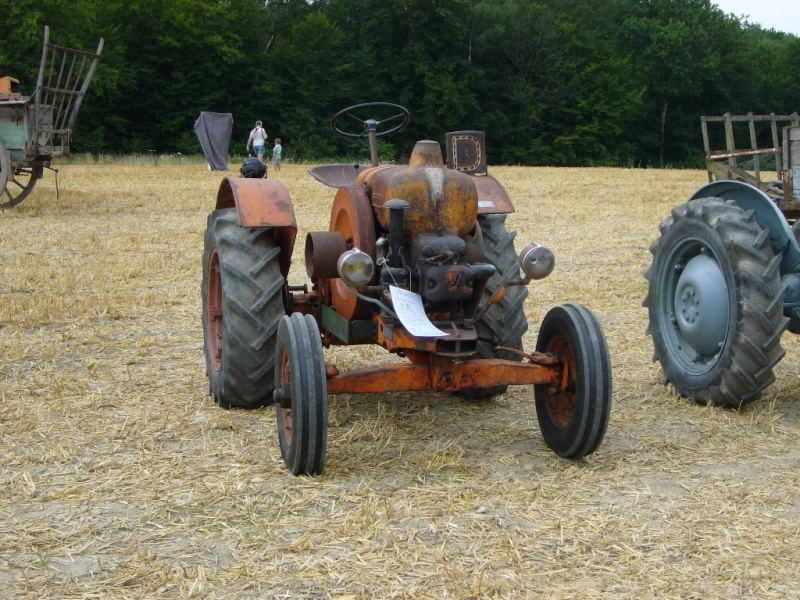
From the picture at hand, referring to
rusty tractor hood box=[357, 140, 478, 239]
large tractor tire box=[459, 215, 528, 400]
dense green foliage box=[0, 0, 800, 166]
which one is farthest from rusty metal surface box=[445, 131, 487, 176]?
dense green foliage box=[0, 0, 800, 166]

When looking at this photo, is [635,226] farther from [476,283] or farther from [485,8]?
[485,8]

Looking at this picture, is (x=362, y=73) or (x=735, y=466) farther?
(x=362, y=73)

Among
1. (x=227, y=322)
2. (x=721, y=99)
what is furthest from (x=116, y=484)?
(x=721, y=99)

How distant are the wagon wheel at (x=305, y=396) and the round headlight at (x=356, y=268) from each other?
0.83ft

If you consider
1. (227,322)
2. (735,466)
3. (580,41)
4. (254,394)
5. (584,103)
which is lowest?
(735,466)

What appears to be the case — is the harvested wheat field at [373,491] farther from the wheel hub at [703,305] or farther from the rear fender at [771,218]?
the rear fender at [771,218]

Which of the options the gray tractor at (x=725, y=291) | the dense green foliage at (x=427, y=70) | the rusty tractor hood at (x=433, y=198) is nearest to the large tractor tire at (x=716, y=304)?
the gray tractor at (x=725, y=291)

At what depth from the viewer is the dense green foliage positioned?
4281 centimetres

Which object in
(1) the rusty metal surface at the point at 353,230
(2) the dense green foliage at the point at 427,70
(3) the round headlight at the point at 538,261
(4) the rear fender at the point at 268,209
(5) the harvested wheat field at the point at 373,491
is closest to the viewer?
(5) the harvested wheat field at the point at 373,491

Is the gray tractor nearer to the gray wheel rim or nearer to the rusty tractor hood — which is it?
the gray wheel rim

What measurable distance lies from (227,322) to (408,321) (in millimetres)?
1250

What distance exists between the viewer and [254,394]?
5102 millimetres

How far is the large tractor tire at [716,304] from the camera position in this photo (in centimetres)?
495

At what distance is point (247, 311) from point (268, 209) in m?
0.58
